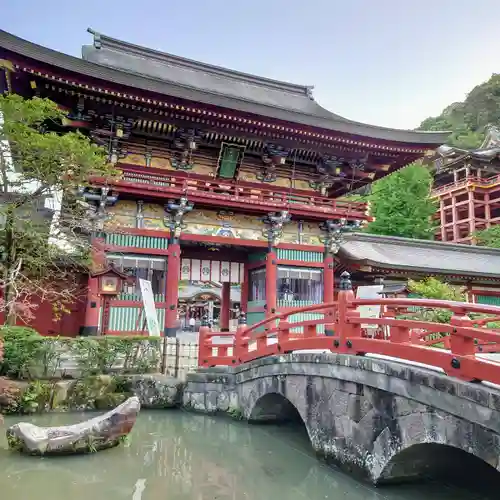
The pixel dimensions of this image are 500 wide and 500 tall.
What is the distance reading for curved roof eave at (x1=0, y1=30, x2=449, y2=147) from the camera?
36.4 feet

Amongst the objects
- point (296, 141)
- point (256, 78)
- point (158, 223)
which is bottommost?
point (158, 223)

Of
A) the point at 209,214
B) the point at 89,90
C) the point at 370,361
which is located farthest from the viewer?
the point at 209,214

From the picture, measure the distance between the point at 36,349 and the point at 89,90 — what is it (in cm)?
690

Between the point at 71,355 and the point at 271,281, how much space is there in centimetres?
684

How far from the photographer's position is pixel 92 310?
1255cm

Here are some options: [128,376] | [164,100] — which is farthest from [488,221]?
[128,376]

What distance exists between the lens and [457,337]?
501cm

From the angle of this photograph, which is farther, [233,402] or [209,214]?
[209,214]

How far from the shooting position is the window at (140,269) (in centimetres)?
1331

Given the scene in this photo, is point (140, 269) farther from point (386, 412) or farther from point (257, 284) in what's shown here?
point (386, 412)

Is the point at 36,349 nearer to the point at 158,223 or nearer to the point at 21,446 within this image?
the point at 21,446

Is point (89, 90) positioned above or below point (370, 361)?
above

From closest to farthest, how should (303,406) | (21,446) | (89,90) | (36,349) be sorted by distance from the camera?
1. (21,446)
2. (303,406)
3. (36,349)
4. (89,90)

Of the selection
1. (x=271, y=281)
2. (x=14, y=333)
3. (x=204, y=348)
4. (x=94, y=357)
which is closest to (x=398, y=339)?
(x=204, y=348)
